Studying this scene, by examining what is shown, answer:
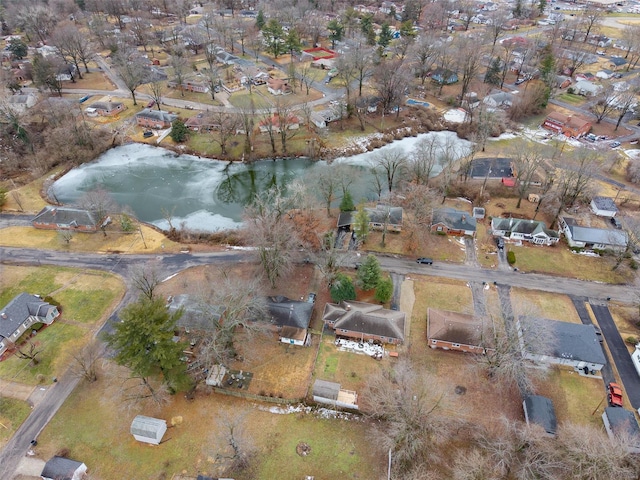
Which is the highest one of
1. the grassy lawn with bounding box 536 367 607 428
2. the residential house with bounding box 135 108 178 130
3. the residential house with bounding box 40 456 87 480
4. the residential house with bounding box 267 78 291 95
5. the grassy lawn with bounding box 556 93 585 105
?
the residential house with bounding box 267 78 291 95

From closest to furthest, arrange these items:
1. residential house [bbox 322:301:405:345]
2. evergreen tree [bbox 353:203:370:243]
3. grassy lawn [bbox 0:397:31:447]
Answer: grassy lawn [bbox 0:397:31:447] → residential house [bbox 322:301:405:345] → evergreen tree [bbox 353:203:370:243]

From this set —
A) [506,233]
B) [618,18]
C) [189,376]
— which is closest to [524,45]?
[618,18]

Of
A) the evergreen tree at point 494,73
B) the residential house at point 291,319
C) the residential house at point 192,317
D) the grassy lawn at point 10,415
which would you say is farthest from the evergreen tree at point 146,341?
the evergreen tree at point 494,73

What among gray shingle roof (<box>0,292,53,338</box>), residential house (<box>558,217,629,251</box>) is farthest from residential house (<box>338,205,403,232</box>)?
gray shingle roof (<box>0,292,53,338</box>)

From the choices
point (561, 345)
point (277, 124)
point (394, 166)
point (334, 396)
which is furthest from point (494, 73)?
point (334, 396)

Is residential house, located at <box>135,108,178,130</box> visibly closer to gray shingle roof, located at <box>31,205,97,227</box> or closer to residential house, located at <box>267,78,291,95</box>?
residential house, located at <box>267,78,291,95</box>

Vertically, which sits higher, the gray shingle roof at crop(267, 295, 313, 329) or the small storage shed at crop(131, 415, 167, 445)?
the gray shingle roof at crop(267, 295, 313, 329)
